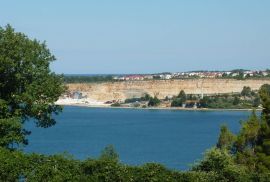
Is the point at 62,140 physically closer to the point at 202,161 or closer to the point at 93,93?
the point at 202,161

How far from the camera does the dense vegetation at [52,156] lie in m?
9.66

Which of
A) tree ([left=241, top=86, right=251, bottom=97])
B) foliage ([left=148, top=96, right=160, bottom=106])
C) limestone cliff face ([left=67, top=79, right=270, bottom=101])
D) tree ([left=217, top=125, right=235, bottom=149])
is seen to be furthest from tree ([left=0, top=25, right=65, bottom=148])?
limestone cliff face ([left=67, top=79, right=270, bottom=101])

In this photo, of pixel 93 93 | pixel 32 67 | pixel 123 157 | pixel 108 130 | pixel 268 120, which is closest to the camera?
pixel 32 67

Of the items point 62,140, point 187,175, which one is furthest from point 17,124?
point 62,140

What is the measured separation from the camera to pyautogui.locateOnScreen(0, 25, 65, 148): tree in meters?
11.4

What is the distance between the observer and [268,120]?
14055 millimetres

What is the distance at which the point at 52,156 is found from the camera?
9953mm

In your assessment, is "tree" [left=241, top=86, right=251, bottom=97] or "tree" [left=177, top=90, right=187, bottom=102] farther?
"tree" [left=177, top=90, right=187, bottom=102]

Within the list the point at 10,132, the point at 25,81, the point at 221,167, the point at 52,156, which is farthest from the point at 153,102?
the point at 52,156

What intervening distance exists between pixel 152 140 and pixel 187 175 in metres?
39.2

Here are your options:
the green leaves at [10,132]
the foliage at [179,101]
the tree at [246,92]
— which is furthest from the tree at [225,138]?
the tree at [246,92]

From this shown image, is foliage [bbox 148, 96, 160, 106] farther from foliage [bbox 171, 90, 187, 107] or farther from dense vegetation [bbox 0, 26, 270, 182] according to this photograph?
dense vegetation [bbox 0, 26, 270, 182]

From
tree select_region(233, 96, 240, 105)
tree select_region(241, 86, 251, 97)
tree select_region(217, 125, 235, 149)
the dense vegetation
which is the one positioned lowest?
tree select_region(233, 96, 240, 105)

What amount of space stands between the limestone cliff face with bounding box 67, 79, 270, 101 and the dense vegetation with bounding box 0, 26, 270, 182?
96.0m
